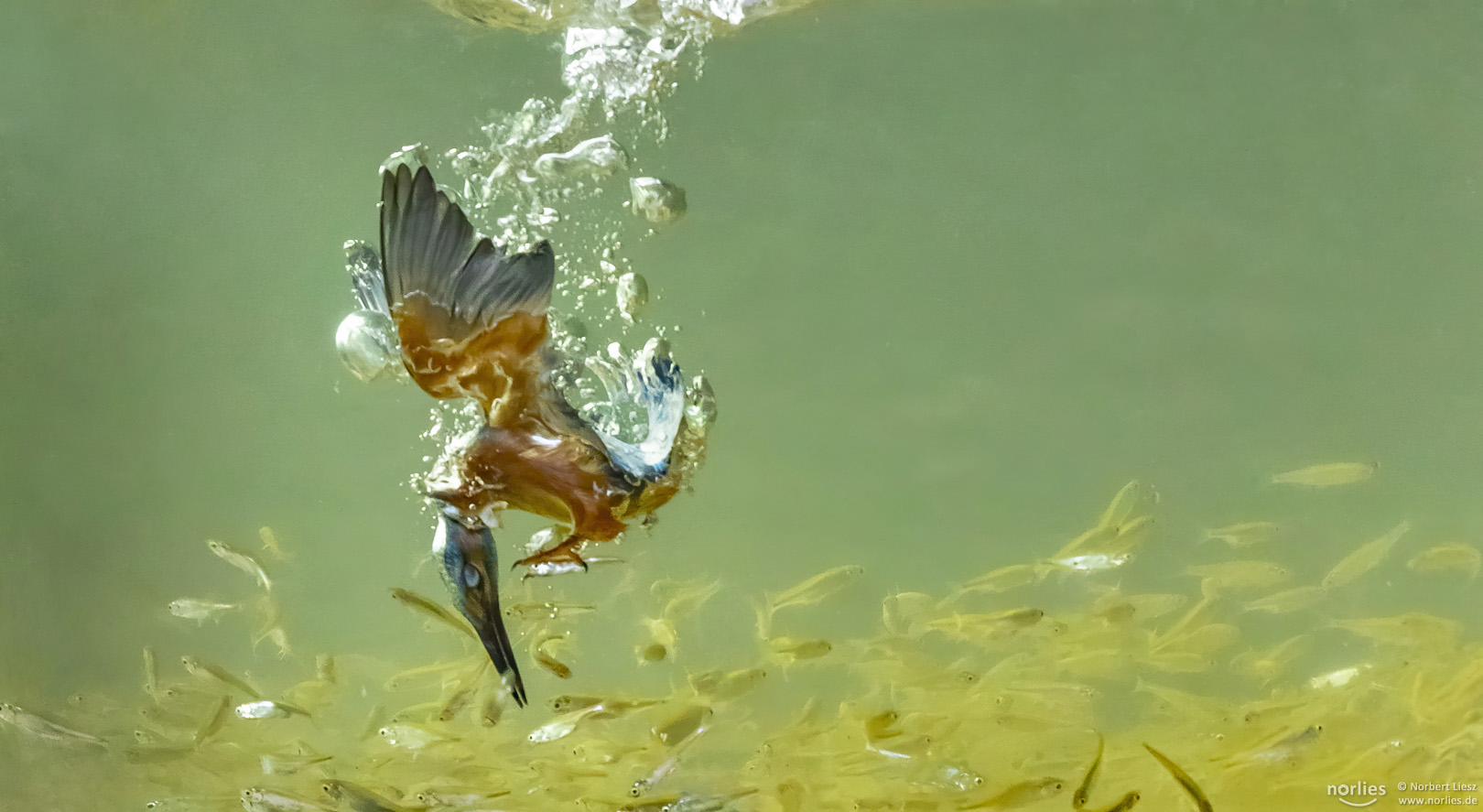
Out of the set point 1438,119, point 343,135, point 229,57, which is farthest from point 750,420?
point 1438,119

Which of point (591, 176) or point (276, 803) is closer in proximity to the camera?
point (591, 176)

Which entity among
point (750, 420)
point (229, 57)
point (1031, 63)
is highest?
point (229, 57)

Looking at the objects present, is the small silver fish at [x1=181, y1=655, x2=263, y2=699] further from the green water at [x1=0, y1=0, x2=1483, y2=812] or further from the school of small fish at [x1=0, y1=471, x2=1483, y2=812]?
the school of small fish at [x1=0, y1=471, x2=1483, y2=812]

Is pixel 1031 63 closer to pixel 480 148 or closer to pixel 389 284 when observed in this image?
pixel 480 148

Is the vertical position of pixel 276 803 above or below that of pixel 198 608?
below

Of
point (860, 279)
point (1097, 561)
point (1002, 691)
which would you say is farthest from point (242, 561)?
point (1097, 561)

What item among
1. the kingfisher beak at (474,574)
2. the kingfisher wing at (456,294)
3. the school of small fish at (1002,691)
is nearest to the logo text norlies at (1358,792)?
the school of small fish at (1002,691)

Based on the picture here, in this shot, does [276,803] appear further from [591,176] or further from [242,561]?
[591,176]
